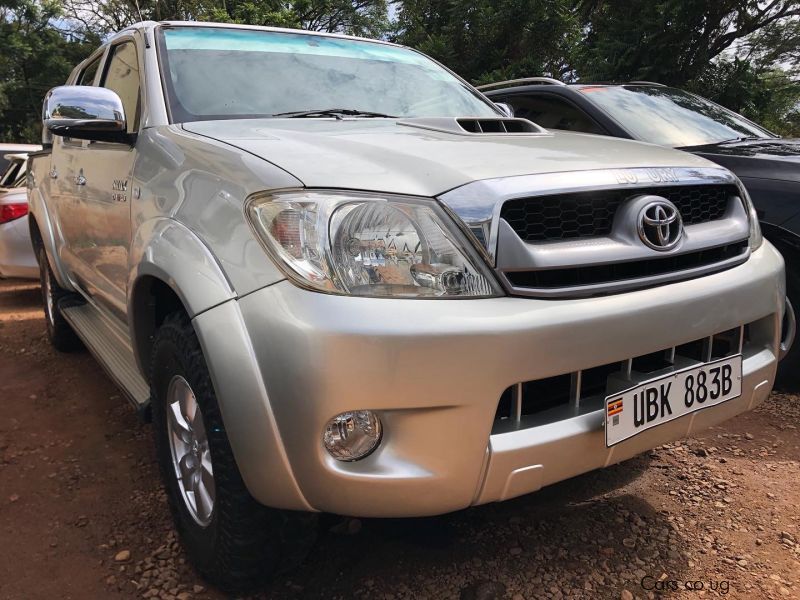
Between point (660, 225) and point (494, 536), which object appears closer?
point (660, 225)

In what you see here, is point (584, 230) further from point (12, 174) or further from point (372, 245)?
point (12, 174)

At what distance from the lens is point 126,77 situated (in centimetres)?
277

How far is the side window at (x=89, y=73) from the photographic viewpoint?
11.5 feet

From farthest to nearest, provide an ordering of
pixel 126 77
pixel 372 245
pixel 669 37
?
pixel 669 37, pixel 126 77, pixel 372 245

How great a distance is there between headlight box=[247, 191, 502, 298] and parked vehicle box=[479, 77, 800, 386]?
165 centimetres

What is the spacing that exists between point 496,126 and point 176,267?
1.18 m

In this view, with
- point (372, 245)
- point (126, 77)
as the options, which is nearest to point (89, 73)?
point (126, 77)

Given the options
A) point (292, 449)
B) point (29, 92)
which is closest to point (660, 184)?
point (292, 449)

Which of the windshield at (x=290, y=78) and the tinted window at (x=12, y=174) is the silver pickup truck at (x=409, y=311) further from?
the tinted window at (x=12, y=174)

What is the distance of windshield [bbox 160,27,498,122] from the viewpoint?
7.73 feet

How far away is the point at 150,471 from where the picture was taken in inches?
104

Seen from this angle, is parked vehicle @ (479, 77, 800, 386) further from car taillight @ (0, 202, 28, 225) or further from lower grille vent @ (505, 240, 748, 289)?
car taillight @ (0, 202, 28, 225)

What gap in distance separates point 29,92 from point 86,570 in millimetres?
30171

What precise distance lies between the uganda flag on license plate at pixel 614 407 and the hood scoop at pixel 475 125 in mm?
935
